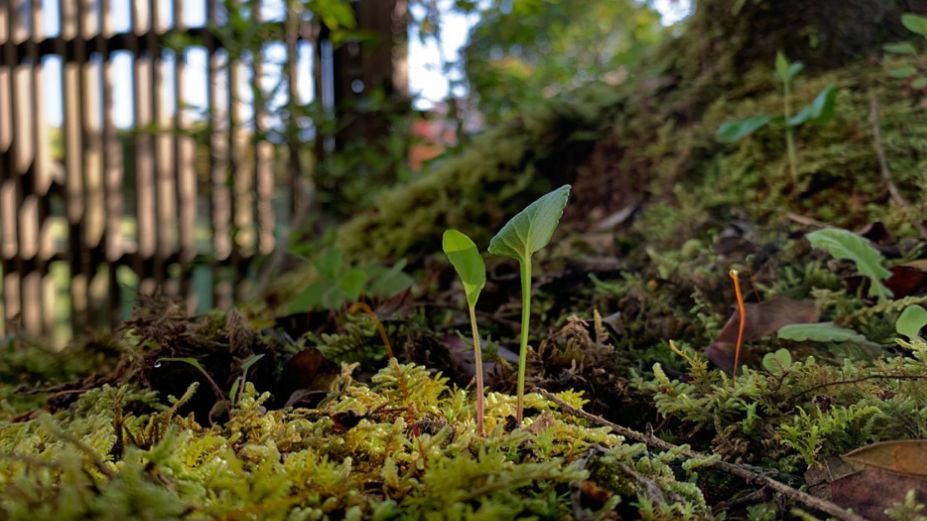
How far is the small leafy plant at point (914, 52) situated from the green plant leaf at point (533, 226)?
113 centimetres

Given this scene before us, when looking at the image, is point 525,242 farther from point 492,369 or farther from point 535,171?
point 535,171

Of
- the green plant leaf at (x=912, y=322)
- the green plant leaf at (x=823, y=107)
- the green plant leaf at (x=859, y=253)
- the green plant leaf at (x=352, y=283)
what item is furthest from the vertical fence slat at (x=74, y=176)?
the green plant leaf at (x=912, y=322)

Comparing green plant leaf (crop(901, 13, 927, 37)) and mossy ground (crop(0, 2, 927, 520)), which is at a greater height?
green plant leaf (crop(901, 13, 927, 37))

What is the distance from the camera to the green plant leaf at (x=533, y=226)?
0.75 m

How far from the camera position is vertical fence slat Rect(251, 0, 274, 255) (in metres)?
3.17

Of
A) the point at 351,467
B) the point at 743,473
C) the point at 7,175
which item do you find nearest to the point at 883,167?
the point at 743,473

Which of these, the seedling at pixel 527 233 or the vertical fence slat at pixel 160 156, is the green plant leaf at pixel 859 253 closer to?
the seedling at pixel 527 233

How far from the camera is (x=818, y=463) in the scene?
30.8 inches

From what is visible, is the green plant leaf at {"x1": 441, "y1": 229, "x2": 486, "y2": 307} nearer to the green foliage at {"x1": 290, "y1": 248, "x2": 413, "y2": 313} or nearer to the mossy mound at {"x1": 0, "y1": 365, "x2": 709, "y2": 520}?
the mossy mound at {"x1": 0, "y1": 365, "x2": 709, "y2": 520}

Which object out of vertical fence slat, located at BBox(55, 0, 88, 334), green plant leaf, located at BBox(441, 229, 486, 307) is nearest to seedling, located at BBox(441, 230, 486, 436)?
green plant leaf, located at BBox(441, 229, 486, 307)

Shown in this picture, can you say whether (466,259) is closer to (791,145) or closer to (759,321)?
(759,321)

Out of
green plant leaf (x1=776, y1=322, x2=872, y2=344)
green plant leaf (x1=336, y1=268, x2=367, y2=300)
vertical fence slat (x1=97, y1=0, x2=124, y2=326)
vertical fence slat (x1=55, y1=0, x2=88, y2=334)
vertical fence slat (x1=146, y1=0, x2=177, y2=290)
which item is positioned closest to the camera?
green plant leaf (x1=776, y1=322, x2=872, y2=344)

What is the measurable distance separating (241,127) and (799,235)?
273 centimetres

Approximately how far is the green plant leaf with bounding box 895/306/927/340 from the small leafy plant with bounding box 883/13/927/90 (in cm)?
82
